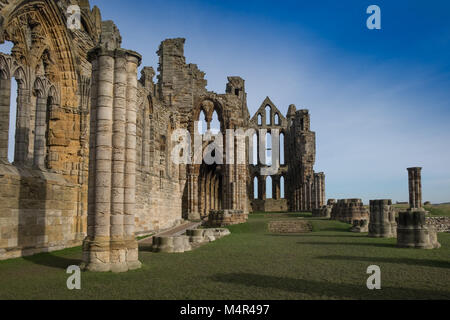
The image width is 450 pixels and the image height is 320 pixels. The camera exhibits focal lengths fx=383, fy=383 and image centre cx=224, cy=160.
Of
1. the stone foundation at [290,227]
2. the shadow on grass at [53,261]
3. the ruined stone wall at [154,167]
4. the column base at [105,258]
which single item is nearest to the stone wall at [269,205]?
the ruined stone wall at [154,167]

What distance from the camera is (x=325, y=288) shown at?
573 centimetres

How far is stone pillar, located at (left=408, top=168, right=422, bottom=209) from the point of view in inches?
834

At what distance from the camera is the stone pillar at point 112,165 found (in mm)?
7637

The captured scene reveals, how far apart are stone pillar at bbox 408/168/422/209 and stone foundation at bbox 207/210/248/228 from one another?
9.65 metres

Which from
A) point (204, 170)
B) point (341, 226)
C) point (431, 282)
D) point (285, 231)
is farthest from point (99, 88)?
point (204, 170)

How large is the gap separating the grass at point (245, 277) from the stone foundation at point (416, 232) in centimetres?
124

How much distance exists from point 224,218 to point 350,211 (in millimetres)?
8440

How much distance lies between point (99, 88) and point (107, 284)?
4114 mm

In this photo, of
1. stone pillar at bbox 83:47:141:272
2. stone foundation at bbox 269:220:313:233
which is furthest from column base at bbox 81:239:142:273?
stone foundation at bbox 269:220:313:233

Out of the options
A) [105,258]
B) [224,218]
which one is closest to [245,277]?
[105,258]

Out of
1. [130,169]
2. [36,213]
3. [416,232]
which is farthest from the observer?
[416,232]

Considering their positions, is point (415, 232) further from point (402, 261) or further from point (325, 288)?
point (325, 288)

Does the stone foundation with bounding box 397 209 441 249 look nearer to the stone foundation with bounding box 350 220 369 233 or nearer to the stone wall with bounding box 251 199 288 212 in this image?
the stone foundation with bounding box 350 220 369 233

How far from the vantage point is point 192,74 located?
97.7 feet
